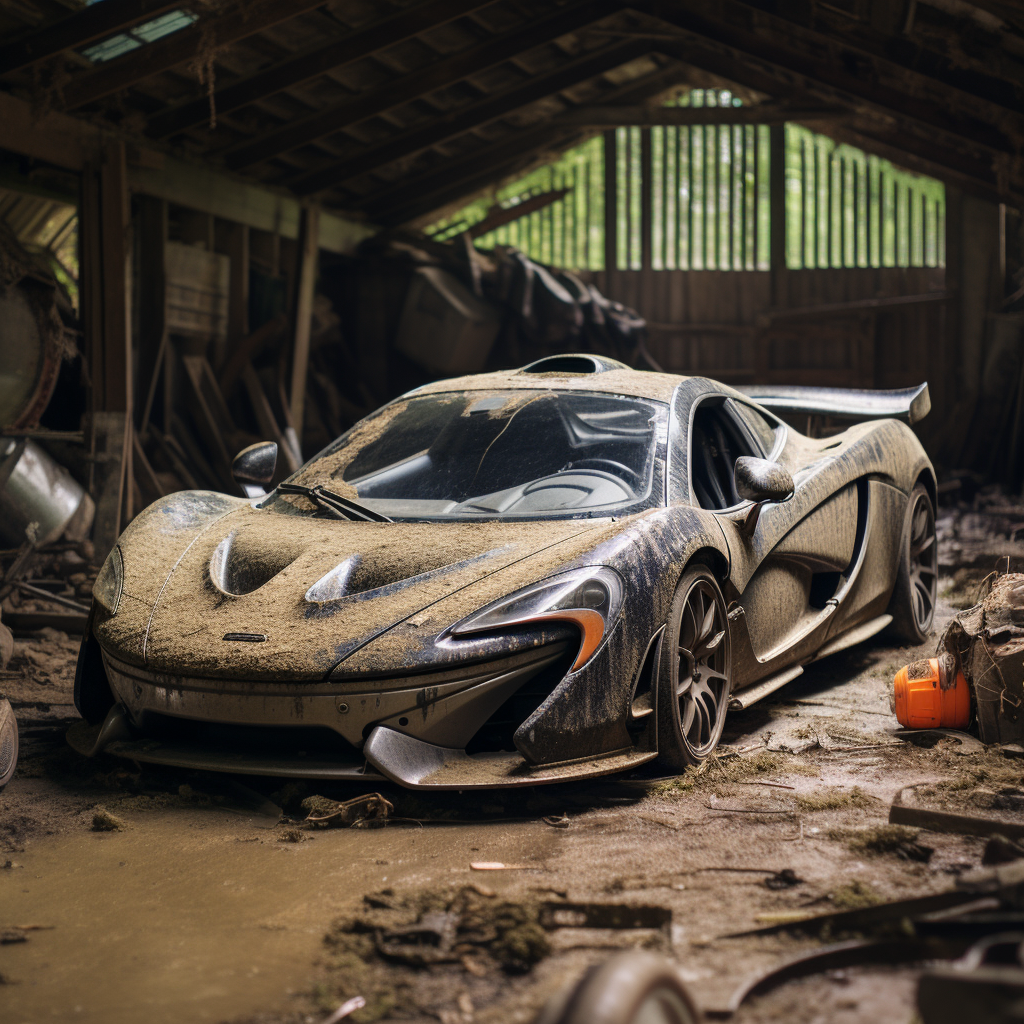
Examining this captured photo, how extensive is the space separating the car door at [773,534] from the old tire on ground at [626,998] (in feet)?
7.45

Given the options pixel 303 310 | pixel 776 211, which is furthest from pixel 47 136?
pixel 776 211

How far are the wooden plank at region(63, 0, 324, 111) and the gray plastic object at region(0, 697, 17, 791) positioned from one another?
5955 mm

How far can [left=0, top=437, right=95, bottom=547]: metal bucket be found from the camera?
7.97 meters

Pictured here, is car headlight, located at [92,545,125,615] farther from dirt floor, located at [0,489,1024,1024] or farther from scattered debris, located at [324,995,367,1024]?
scattered debris, located at [324,995,367,1024]

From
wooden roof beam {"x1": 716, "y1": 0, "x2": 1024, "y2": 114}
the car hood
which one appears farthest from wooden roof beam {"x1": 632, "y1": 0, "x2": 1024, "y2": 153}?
the car hood

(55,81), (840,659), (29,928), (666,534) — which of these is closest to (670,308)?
(55,81)

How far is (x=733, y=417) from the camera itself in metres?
4.74

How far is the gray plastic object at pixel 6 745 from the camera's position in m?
3.41

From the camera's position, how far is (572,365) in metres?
4.91

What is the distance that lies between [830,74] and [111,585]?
8.56 metres

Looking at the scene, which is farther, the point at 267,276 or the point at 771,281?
the point at 771,281

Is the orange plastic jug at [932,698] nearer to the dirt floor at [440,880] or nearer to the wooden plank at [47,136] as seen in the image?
the dirt floor at [440,880]

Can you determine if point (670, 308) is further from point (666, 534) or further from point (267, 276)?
point (666, 534)

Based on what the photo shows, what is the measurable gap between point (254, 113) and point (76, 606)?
238 inches
